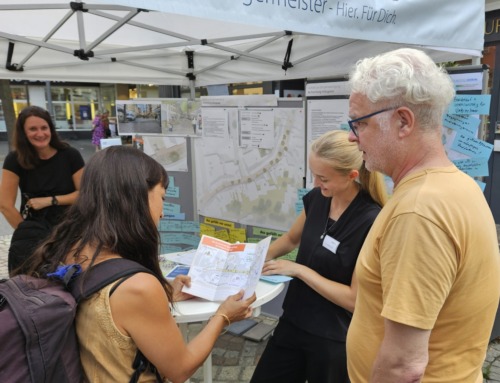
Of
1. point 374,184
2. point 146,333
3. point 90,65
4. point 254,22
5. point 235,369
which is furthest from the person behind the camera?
point 90,65

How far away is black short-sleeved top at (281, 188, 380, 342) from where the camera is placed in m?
1.61

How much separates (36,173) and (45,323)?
2.23 m

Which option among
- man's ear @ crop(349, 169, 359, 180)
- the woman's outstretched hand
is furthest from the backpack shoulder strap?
man's ear @ crop(349, 169, 359, 180)

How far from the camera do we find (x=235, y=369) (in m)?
2.85

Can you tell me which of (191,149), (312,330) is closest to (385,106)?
(312,330)

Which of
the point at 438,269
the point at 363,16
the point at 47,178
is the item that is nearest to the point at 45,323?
the point at 438,269

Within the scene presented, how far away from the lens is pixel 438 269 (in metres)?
0.83

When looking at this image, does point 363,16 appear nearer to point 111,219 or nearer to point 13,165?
point 111,219

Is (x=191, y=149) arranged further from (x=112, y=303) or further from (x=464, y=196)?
(x=464, y=196)

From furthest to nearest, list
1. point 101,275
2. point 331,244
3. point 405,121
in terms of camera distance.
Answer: point 331,244, point 101,275, point 405,121

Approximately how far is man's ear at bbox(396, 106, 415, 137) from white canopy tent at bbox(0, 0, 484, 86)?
713 mm

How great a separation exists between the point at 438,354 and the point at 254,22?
3.84 feet

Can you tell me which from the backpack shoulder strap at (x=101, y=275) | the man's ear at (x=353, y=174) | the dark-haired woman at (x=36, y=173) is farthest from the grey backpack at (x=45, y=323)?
the dark-haired woman at (x=36, y=173)

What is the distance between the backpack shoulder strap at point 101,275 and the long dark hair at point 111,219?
0.04 m
